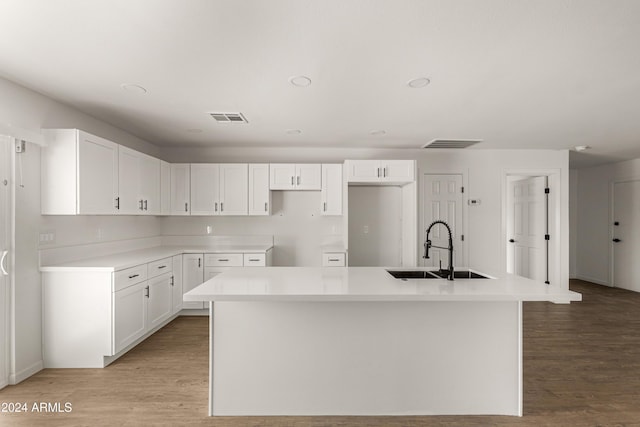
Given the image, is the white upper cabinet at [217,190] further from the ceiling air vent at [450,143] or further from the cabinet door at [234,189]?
the ceiling air vent at [450,143]

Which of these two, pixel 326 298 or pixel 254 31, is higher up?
pixel 254 31

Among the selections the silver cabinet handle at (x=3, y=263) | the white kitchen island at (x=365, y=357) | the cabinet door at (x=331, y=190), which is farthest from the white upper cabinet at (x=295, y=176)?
the silver cabinet handle at (x=3, y=263)

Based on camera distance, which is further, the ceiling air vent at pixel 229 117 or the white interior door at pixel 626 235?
the white interior door at pixel 626 235

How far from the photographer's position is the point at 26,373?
2.62m

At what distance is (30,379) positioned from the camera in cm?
261

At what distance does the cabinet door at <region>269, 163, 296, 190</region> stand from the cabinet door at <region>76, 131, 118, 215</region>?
193cm

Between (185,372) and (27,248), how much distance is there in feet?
5.57

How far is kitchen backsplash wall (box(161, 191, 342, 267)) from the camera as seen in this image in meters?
4.92

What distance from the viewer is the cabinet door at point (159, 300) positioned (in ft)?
11.3

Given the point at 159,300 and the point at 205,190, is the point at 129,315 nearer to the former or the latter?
the point at 159,300

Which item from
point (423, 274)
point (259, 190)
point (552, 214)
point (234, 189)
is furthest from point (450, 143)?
point (234, 189)

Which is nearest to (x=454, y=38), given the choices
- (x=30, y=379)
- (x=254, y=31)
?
(x=254, y=31)

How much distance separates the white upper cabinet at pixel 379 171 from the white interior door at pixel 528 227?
8.90ft

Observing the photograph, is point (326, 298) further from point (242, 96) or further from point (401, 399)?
point (242, 96)
